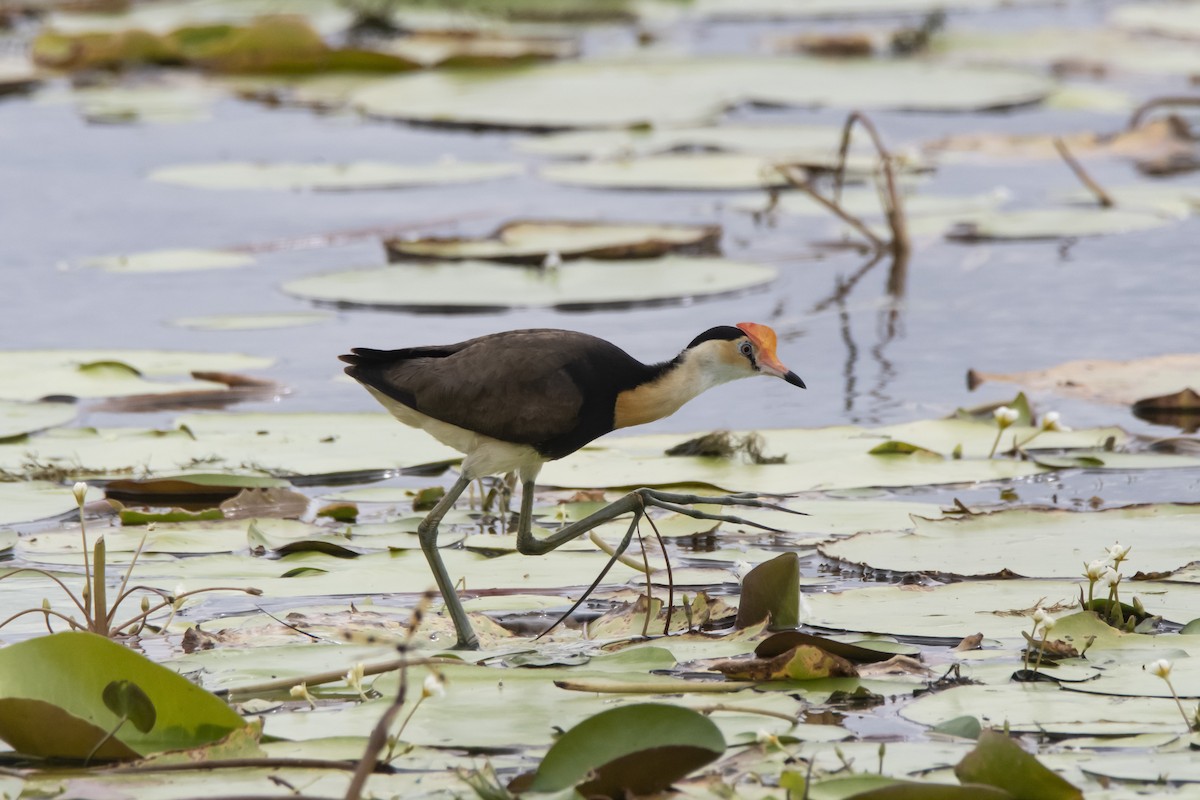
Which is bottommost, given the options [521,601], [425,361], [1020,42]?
[521,601]

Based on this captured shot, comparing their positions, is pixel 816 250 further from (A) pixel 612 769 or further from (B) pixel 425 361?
(A) pixel 612 769

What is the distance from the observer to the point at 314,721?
112 inches

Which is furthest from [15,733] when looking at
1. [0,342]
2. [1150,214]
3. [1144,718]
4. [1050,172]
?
[1050,172]

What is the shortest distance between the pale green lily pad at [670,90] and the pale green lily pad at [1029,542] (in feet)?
22.8

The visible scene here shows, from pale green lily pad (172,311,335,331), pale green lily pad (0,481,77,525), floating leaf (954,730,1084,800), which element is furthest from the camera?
pale green lily pad (172,311,335,331)

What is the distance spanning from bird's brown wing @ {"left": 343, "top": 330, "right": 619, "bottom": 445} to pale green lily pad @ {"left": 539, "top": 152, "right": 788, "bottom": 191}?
4990 millimetres

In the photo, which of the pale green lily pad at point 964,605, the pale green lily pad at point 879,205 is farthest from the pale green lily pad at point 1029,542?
the pale green lily pad at point 879,205

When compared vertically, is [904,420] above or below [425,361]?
below

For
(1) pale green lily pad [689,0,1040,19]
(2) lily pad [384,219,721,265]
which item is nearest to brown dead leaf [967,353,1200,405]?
(2) lily pad [384,219,721,265]

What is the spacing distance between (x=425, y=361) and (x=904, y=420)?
77.1 inches

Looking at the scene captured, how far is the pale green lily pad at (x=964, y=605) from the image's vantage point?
3357 millimetres

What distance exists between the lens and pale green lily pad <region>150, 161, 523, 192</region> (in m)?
9.18

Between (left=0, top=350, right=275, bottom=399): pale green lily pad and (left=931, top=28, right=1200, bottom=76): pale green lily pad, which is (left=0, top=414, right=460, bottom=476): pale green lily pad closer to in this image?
(left=0, top=350, right=275, bottom=399): pale green lily pad

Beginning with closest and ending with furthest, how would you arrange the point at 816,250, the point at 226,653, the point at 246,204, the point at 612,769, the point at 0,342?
the point at 612,769 → the point at 226,653 → the point at 0,342 → the point at 816,250 → the point at 246,204
